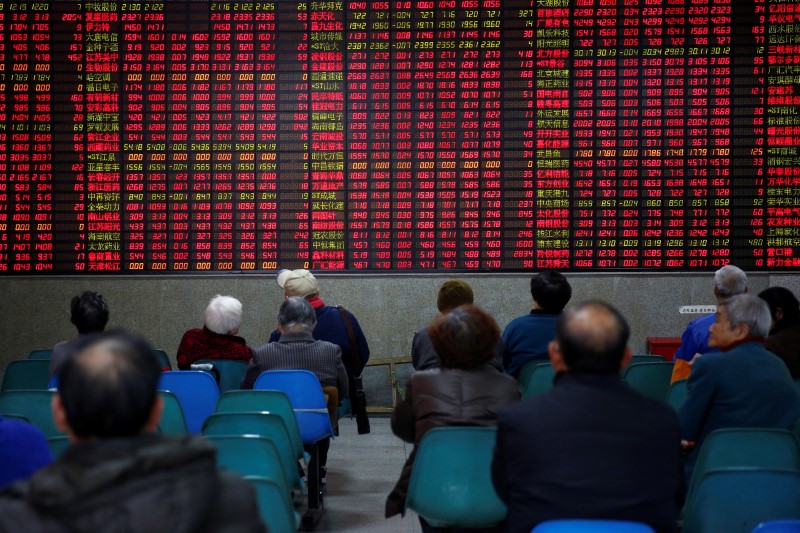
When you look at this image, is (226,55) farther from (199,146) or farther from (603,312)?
(603,312)

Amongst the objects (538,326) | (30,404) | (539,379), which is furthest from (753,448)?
(30,404)

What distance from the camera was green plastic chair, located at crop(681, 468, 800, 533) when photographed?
2.73 m

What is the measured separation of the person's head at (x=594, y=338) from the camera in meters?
2.39

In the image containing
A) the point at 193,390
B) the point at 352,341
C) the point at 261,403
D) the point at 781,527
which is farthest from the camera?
the point at 352,341

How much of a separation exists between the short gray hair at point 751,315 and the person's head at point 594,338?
4.38ft

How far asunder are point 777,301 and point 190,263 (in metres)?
4.84

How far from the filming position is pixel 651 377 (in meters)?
4.95

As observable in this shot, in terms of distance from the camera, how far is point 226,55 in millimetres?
7727

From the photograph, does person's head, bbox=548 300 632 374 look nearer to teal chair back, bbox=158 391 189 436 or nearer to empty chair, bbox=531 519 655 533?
empty chair, bbox=531 519 655 533

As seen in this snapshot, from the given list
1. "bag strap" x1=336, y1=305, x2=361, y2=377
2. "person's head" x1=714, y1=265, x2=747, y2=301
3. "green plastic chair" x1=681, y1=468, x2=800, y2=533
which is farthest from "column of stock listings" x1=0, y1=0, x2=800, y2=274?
"green plastic chair" x1=681, y1=468, x2=800, y2=533

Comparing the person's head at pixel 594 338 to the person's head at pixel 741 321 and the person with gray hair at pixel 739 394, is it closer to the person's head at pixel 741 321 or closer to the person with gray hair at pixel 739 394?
the person with gray hair at pixel 739 394

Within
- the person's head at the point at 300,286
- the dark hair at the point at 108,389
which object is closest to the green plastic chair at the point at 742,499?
the dark hair at the point at 108,389

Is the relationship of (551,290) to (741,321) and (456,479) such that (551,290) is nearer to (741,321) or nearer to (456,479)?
(741,321)

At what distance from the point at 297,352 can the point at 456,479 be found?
2.00 m
